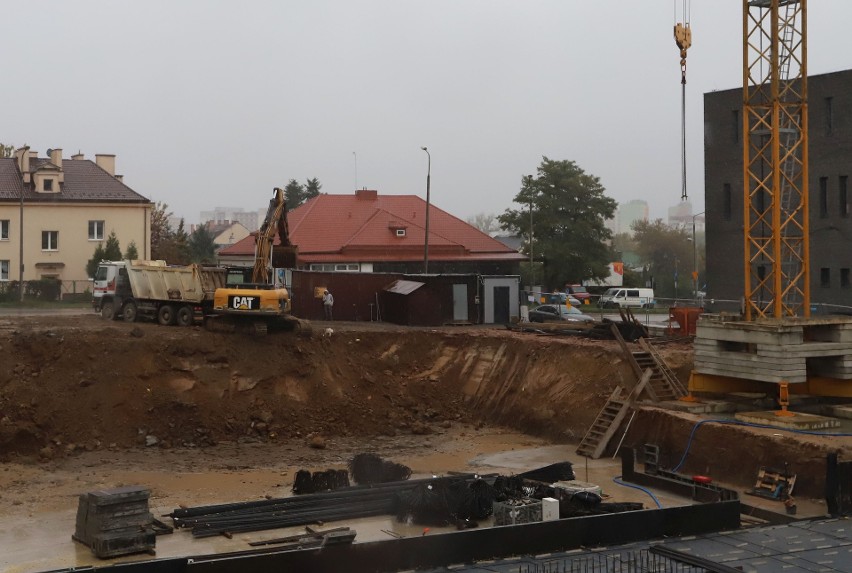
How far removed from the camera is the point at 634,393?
88.6 ft

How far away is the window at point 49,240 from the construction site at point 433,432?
2024 cm

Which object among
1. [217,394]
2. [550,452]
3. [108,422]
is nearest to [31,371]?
[108,422]

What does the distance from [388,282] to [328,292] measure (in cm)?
241

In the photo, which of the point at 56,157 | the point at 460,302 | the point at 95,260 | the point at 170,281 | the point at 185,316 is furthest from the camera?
the point at 56,157

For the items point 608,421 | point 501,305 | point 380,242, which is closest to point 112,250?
point 380,242

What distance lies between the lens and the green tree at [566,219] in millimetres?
65312

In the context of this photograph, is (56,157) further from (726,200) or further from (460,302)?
(726,200)

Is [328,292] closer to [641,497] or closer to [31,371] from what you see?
[31,371]

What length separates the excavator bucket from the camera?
3556 centimetres

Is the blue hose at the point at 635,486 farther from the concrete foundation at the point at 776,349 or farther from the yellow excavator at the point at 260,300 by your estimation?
the yellow excavator at the point at 260,300

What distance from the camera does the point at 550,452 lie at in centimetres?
2744

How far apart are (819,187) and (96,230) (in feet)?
118

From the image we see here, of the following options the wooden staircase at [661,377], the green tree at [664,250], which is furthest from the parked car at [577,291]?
the wooden staircase at [661,377]

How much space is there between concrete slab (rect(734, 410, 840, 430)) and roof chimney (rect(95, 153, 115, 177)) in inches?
1788
